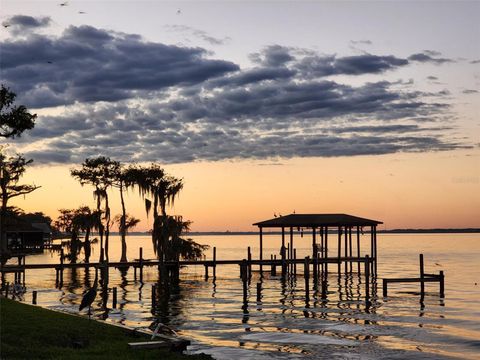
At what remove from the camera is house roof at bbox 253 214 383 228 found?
67.7m

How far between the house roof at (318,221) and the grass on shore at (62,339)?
4480 cm

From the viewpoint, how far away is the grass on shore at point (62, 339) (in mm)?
18828

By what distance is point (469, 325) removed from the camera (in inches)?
1484

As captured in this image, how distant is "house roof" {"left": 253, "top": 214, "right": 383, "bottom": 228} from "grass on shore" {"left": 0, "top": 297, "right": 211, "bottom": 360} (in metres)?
44.8

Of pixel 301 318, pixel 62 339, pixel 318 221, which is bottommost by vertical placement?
pixel 301 318

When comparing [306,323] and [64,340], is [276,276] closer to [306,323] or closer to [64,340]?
[306,323]

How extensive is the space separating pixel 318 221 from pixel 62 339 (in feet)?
162

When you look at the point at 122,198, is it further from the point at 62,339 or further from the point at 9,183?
the point at 62,339

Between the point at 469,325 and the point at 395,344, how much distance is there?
9.80 metres

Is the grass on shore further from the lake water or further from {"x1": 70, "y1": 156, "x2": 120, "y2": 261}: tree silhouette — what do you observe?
{"x1": 70, "y1": 156, "x2": 120, "y2": 261}: tree silhouette

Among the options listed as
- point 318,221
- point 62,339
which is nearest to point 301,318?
point 62,339

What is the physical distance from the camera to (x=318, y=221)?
225 ft

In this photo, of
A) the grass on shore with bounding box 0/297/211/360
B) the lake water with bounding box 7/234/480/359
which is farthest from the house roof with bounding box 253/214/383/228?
the grass on shore with bounding box 0/297/211/360

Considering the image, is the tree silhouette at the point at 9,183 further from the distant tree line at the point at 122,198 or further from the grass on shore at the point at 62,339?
the grass on shore at the point at 62,339
